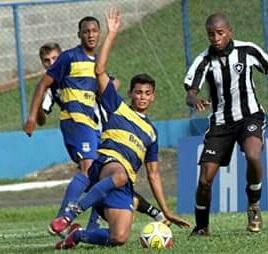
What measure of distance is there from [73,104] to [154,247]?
254cm

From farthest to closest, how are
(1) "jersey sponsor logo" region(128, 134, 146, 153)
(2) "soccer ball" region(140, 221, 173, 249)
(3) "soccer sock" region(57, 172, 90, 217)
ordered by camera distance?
(3) "soccer sock" region(57, 172, 90, 217) < (1) "jersey sponsor logo" region(128, 134, 146, 153) < (2) "soccer ball" region(140, 221, 173, 249)

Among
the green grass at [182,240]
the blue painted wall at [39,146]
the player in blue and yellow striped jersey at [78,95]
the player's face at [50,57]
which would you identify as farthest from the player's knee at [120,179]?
the blue painted wall at [39,146]

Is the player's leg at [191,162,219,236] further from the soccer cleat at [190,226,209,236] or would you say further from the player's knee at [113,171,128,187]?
the player's knee at [113,171,128,187]

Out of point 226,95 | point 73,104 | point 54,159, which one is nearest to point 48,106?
point 73,104

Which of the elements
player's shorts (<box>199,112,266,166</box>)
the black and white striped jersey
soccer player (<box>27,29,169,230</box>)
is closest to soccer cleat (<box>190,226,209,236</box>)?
soccer player (<box>27,29,169,230</box>)

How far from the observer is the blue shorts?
11.6 meters

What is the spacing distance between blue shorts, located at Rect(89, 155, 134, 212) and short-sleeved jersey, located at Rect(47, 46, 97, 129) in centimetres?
167

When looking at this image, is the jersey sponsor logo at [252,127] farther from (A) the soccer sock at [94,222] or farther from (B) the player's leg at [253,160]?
(A) the soccer sock at [94,222]

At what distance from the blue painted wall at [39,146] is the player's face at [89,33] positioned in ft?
33.3

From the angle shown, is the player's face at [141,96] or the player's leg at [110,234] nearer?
the player's leg at [110,234]

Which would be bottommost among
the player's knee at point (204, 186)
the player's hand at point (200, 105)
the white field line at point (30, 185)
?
the white field line at point (30, 185)

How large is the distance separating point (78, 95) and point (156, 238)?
2.55 m

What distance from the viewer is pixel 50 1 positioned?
2361cm

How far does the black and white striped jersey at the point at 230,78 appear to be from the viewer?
41.6 feet
